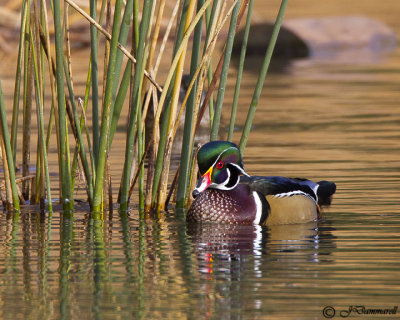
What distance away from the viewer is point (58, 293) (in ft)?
16.5

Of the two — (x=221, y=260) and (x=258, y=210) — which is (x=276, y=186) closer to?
(x=258, y=210)

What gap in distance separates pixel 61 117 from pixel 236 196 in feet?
4.17

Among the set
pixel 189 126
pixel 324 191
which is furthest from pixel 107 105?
pixel 324 191

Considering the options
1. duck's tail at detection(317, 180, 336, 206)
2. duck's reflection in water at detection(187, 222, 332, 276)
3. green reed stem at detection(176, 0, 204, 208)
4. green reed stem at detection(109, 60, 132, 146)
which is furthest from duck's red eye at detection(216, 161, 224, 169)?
duck's tail at detection(317, 180, 336, 206)

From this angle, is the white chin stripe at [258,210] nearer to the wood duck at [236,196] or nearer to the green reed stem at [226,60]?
the wood duck at [236,196]

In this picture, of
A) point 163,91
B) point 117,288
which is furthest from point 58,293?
point 163,91

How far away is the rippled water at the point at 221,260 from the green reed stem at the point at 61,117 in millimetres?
200

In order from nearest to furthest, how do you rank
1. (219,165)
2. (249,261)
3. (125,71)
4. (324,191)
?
(249,261), (125,71), (219,165), (324,191)

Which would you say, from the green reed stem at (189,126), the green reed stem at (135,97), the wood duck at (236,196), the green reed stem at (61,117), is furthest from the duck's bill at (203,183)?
the green reed stem at (61,117)

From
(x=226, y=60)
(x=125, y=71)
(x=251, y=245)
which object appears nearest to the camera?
(x=251, y=245)

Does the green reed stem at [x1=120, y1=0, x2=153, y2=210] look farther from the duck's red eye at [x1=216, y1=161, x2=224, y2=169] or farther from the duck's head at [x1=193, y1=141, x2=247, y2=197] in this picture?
the duck's red eye at [x1=216, y1=161, x2=224, y2=169]

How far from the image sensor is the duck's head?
22.1 ft

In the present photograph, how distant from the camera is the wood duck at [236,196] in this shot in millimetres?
6777

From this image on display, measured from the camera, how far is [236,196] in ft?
22.5
